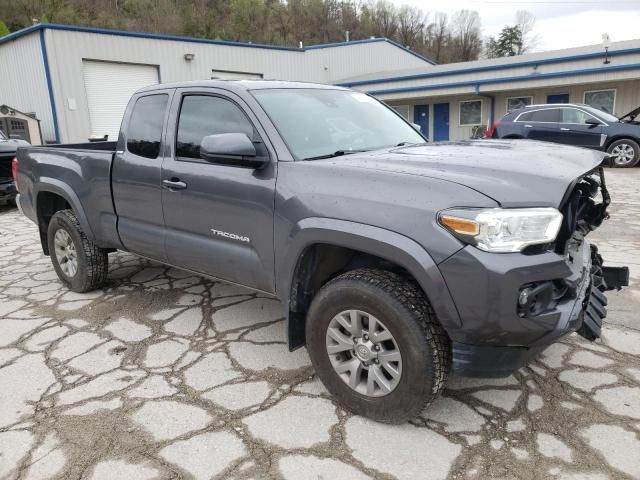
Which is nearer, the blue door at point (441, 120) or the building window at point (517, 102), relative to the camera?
the building window at point (517, 102)

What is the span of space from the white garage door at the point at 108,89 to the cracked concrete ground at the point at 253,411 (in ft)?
52.5

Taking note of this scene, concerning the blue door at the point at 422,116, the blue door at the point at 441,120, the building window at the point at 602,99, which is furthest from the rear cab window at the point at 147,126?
the blue door at the point at 422,116

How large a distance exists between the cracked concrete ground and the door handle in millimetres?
1155

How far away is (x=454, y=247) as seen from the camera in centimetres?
220

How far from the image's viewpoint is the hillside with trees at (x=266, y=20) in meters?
39.7

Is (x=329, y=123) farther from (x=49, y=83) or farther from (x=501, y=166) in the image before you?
(x=49, y=83)

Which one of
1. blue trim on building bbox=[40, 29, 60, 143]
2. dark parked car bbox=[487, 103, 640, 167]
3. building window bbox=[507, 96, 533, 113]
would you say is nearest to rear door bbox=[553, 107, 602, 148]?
dark parked car bbox=[487, 103, 640, 167]

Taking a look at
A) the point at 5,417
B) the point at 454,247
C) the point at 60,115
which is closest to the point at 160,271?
the point at 5,417

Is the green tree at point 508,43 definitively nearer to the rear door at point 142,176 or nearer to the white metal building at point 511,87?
the white metal building at point 511,87

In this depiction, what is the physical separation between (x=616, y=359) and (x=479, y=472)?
1.59 m

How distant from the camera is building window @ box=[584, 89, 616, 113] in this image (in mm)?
18875

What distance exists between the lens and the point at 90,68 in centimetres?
1808

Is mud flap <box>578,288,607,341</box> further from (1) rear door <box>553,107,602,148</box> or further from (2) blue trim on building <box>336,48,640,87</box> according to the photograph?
(2) blue trim on building <box>336,48,640,87</box>

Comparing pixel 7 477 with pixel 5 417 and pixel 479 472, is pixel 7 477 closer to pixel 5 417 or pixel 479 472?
pixel 5 417
